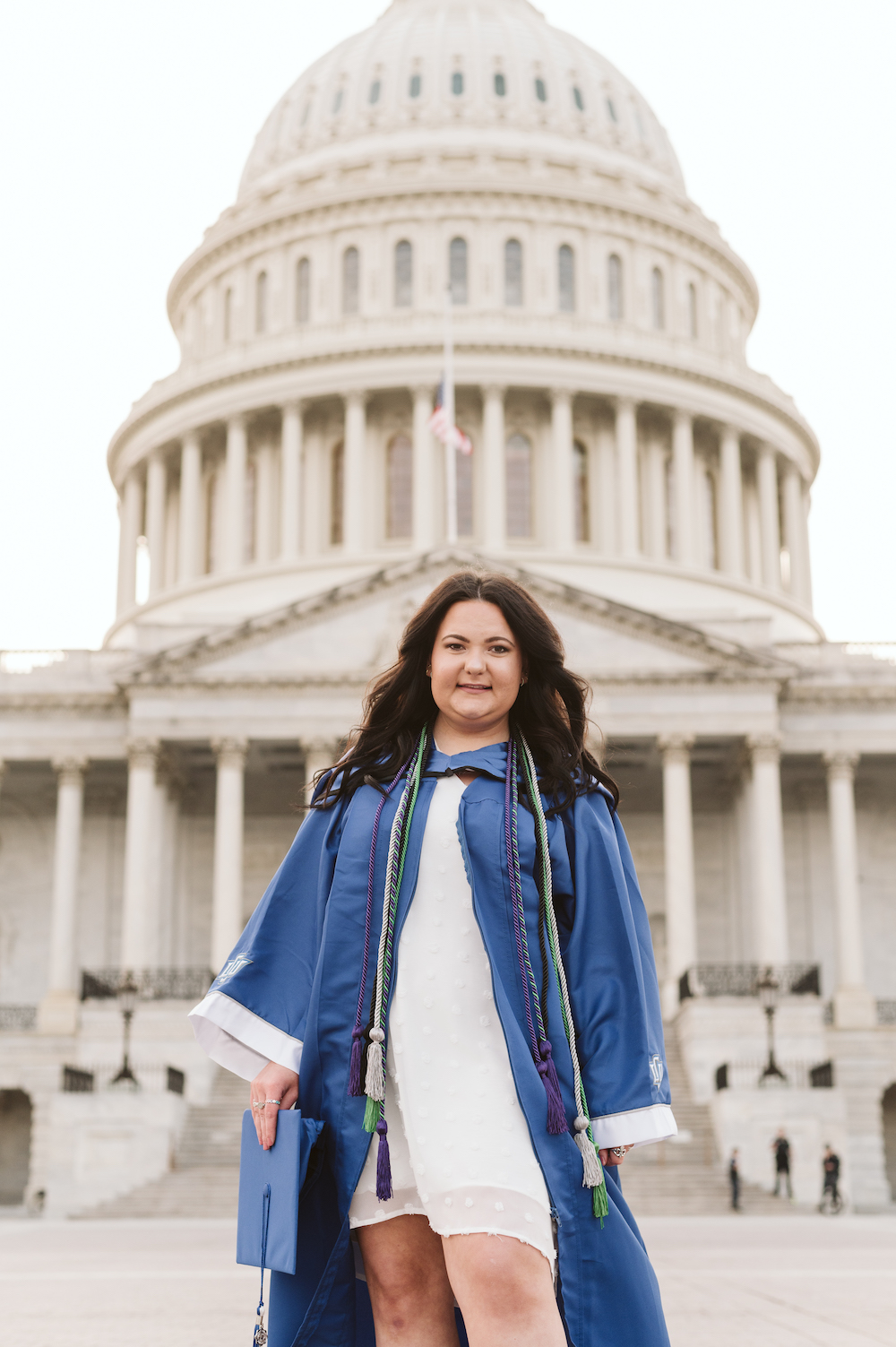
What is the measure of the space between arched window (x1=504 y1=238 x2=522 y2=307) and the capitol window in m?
9.19

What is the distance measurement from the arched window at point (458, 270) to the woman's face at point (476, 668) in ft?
195

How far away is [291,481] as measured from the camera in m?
59.9

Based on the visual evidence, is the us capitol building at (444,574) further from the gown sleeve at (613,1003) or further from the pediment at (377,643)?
the gown sleeve at (613,1003)

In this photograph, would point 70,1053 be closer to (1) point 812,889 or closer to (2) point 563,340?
(1) point 812,889

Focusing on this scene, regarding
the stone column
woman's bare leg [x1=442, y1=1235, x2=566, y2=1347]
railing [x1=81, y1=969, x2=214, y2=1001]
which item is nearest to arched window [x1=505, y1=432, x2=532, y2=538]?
the stone column

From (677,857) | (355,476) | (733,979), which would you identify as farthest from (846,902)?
(355,476)

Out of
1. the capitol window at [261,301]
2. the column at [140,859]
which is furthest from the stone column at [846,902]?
the capitol window at [261,301]

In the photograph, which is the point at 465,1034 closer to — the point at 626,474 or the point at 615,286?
the point at 626,474

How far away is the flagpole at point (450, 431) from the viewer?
51312mm

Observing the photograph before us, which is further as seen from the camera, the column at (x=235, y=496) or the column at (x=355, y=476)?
the column at (x=235, y=496)

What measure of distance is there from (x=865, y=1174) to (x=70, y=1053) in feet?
59.7

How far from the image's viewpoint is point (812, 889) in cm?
5069

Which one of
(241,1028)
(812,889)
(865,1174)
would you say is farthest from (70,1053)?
(241,1028)

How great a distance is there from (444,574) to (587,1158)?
4573 centimetres
